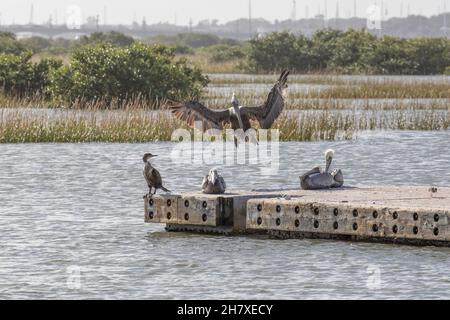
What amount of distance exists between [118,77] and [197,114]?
3070cm

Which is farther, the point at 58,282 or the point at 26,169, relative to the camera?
the point at 26,169

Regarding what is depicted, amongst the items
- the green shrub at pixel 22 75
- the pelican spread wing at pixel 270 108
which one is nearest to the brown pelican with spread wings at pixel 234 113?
the pelican spread wing at pixel 270 108

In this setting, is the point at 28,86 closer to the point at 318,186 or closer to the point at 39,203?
the point at 39,203

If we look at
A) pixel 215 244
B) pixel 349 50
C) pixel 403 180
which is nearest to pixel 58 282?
pixel 215 244

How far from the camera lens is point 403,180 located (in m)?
34.1

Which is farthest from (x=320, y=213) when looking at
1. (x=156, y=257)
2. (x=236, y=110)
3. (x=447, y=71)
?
(x=447, y=71)

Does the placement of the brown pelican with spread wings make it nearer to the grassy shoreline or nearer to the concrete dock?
the concrete dock

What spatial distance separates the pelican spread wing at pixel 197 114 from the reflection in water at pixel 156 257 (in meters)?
2.02

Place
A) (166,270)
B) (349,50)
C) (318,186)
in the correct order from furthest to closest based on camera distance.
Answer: (349,50), (318,186), (166,270)

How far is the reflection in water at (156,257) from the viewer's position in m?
19.6

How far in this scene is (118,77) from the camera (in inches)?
2211

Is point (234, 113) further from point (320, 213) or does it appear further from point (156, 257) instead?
point (156, 257)

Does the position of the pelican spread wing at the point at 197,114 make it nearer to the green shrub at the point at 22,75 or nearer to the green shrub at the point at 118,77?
the green shrub at the point at 118,77
